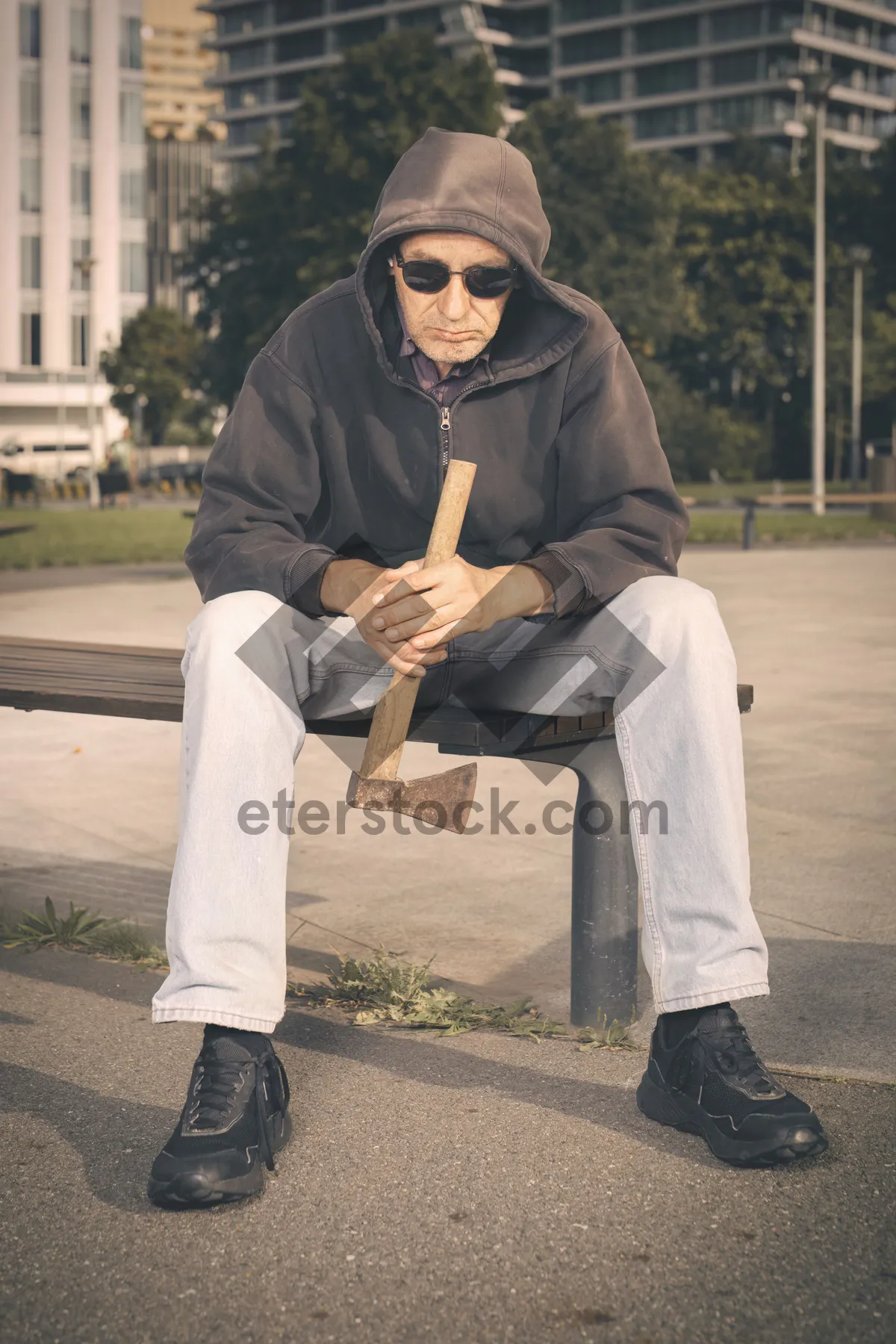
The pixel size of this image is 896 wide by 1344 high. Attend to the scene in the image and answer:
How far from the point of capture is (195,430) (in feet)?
261

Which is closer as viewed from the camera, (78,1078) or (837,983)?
(78,1078)

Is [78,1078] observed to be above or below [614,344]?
below

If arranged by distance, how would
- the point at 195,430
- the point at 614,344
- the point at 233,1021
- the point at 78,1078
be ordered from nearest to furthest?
the point at 233,1021 < the point at 78,1078 < the point at 614,344 < the point at 195,430

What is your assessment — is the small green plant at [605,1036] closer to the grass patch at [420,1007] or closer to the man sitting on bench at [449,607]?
the grass patch at [420,1007]

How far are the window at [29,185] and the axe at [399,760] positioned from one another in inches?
3237

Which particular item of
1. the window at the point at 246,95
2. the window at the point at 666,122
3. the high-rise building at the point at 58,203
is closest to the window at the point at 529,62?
the window at the point at 666,122

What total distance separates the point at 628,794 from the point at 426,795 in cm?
34

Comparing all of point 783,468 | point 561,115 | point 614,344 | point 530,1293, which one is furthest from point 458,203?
point 783,468

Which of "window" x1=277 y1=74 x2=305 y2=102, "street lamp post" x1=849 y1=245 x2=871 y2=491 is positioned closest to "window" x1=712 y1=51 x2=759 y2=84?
"window" x1=277 y1=74 x2=305 y2=102

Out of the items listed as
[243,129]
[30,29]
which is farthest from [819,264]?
[243,129]

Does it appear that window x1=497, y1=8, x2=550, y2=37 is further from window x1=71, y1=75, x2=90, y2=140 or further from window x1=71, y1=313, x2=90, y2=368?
window x1=71, y1=313, x2=90, y2=368

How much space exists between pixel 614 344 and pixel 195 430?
78.4 m

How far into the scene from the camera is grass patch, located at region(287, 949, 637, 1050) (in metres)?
3.03

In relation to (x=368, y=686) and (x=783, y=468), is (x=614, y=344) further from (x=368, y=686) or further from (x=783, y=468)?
(x=783, y=468)
